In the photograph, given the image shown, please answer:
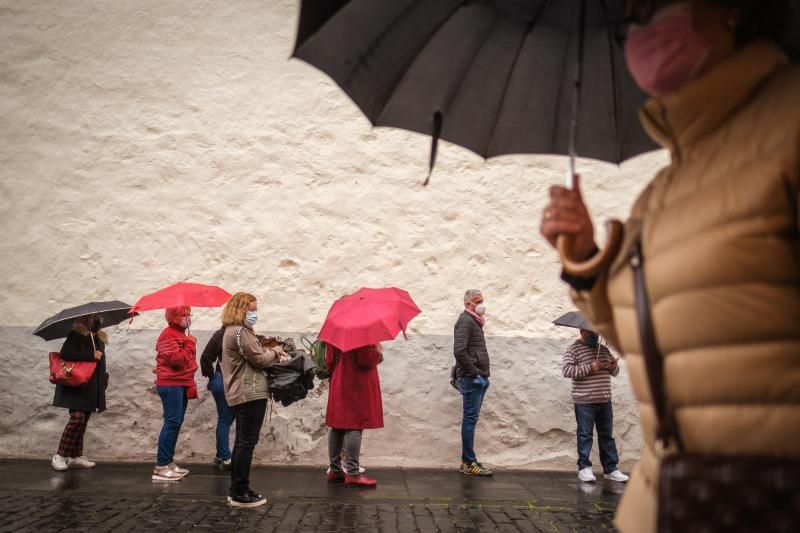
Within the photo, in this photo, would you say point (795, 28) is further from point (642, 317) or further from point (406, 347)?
point (406, 347)

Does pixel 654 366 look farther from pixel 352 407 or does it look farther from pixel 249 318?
pixel 352 407

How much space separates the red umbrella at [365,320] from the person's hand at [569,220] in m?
4.84

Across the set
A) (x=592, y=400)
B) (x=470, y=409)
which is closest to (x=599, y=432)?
(x=592, y=400)

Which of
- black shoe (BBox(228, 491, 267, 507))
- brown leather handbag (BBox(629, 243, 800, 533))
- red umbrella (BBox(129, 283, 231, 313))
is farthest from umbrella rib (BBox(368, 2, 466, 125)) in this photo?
red umbrella (BBox(129, 283, 231, 313))

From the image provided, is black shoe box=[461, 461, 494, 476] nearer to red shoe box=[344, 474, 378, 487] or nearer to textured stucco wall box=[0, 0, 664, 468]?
textured stucco wall box=[0, 0, 664, 468]

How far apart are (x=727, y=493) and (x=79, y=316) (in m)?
→ 7.70

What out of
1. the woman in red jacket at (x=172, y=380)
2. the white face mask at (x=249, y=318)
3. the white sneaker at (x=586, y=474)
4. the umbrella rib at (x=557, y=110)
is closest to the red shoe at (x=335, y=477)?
the woman in red jacket at (x=172, y=380)

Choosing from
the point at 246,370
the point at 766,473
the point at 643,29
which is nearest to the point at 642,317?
the point at 766,473

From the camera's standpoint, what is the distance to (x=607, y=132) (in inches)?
101

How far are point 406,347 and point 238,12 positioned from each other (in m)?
4.94

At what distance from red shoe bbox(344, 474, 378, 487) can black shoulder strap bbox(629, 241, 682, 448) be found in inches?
240

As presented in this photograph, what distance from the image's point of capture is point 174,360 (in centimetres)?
746

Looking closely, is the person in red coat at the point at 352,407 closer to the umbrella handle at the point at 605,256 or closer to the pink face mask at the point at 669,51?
the umbrella handle at the point at 605,256

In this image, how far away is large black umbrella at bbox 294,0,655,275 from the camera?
236 centimetres
